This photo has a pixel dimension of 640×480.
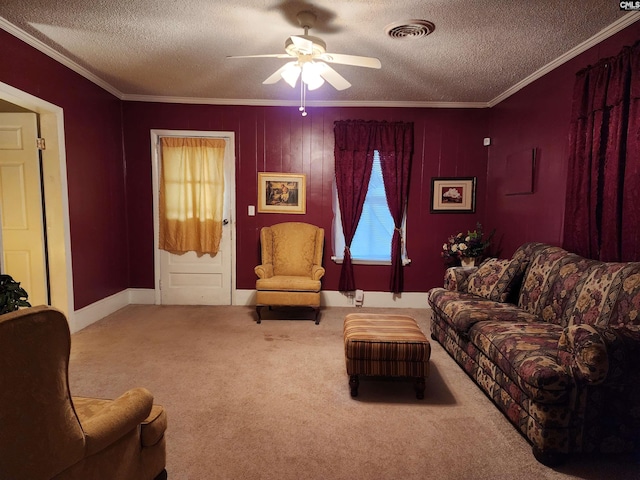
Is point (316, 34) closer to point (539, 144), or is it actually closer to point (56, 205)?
point (539, 144)

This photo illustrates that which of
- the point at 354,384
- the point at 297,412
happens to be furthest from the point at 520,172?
the point at 297,412

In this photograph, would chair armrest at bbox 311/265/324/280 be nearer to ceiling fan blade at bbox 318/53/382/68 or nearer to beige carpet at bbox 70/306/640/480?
beige carpet at bbox 70/306/640/480

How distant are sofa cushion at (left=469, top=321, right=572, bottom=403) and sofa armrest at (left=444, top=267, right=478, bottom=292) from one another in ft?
3.13

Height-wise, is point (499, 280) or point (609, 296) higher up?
point (609, 296)

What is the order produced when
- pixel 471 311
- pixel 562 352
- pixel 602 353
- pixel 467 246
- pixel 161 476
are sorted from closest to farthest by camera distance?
pixel 161 476 → pixel 602 353 → pixel 562 352 → pixel 471 311 → pixel 467 246

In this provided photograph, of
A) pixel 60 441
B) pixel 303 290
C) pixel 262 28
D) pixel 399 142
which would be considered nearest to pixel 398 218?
pixel 399 142

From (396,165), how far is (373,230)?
88cm

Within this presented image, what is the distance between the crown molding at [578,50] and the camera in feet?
8.11

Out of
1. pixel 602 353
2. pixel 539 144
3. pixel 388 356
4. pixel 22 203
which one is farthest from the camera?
pixel 539 144

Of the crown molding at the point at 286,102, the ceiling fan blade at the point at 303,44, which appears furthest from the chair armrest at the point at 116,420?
the crown molding at the point at 286,102

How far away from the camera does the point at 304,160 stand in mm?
4566

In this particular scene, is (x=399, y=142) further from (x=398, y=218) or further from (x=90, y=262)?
(x=90, y=262)

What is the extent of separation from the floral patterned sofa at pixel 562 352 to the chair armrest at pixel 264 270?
201 centimetres

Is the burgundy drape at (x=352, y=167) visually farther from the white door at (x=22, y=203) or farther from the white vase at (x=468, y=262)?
the white door at (x=22, y=203)
